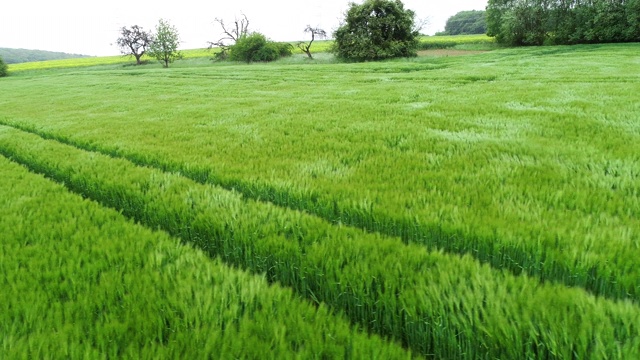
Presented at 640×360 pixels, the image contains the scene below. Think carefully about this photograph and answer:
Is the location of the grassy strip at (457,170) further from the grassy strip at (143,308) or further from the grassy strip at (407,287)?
the grassy strip at (143,308)

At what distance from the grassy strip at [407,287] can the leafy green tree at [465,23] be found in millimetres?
139222

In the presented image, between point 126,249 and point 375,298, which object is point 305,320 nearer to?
point 375,298

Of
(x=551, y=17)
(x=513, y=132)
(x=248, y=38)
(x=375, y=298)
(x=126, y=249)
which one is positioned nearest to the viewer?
(x=375, y=298)

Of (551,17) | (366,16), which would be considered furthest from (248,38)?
(551,17)

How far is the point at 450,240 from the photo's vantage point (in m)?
2.41

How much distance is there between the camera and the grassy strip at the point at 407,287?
145 centimetres

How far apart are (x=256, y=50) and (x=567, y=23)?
4670cm

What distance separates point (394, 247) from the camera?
221 centimetres

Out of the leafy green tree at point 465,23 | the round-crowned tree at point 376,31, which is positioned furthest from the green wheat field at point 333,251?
the leafy green tree at point 465,23

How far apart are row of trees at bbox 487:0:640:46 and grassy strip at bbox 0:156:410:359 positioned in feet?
194

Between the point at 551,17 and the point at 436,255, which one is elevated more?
the point at 551,17

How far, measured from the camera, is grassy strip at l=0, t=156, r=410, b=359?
142cm

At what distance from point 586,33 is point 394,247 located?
60497 millimetres

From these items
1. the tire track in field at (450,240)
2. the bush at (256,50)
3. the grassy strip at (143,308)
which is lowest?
the tire track in field at (450,240)
